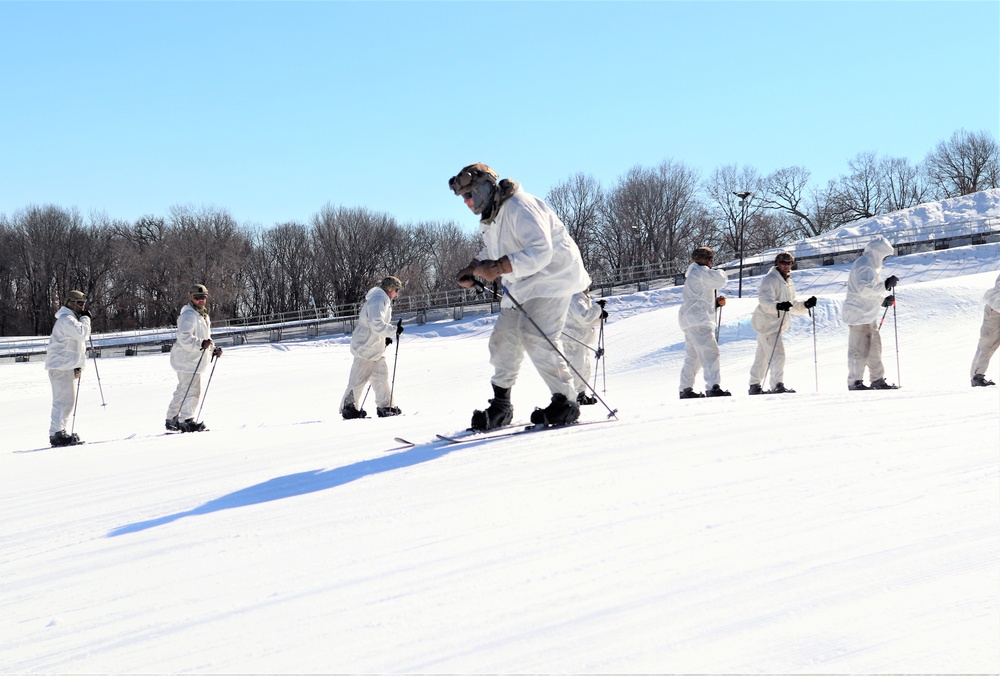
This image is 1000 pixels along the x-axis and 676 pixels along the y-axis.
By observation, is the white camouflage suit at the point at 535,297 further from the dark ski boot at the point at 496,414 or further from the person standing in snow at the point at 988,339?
the person standing in snow at the point at 988,339

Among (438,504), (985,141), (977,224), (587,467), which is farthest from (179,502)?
(985,141)

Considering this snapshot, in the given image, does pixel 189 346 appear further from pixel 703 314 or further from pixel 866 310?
pixel 866 310

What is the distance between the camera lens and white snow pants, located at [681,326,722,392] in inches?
429

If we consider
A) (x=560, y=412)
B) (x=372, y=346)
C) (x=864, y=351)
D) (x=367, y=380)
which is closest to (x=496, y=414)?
(x=560, y=412)

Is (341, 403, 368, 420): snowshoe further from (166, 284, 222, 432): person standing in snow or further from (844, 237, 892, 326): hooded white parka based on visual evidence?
(844, 237, 892, 326): hooded white parka

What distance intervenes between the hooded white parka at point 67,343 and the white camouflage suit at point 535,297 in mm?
A: 6937

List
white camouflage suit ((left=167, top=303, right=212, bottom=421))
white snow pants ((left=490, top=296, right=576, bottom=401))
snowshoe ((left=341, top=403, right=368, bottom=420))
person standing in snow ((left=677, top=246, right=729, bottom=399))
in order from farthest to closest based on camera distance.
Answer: snowshoe ((left=341, top=403, right=368, bottom=420))
white camouflage suit ((left=167, top=303, right=212, bottom=421))
person standing in snow ((left=677, top=246, right=729, bottom=399))
white snow pants ((left=490, top=296, right=576, bottom=401))

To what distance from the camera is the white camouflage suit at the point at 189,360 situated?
12258mm

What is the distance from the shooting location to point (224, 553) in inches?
138

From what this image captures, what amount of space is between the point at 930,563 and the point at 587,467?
1829 mm

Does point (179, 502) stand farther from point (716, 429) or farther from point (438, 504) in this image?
point (716, 429)

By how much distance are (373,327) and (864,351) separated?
6816mm

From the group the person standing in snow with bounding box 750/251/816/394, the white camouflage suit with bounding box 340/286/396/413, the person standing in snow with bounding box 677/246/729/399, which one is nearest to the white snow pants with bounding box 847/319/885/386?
the person standing in snow with bounding box 750/251/816/394

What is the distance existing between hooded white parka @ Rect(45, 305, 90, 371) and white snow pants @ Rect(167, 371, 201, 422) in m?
1.58
